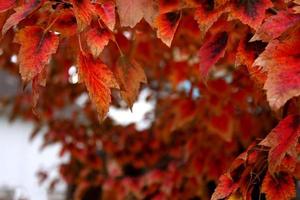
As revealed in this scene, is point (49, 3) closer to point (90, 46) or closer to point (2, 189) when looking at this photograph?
point (90, 46)

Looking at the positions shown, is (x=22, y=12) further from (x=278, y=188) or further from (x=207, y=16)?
(x=278, y=188)

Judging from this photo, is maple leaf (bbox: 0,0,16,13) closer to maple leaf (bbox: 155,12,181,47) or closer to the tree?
the tree

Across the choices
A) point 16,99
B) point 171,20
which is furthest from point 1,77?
point 171,20

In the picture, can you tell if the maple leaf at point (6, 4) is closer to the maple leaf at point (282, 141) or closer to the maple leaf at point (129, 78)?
the maple leaf at point (129, 78)

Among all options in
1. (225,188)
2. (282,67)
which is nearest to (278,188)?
(225,188)

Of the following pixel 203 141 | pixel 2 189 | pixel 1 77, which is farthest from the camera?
pixel 1 77

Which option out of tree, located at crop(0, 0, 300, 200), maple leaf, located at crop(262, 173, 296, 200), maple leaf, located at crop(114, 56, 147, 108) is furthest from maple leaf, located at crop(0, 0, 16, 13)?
maple leaf, located at crop(262, 173, 296, 200)

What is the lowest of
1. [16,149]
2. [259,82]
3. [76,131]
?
[16,149]

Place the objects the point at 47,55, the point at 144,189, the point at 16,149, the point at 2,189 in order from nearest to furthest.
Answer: the point at 47,55 < the point at 144,189 < the point at 2,189 < the point at 16,149

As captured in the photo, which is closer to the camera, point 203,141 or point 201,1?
point 201,1
